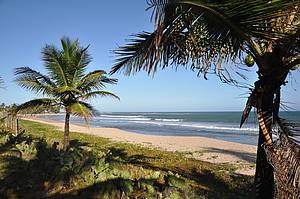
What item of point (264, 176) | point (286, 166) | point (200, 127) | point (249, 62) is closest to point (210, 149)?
point (249, 62)

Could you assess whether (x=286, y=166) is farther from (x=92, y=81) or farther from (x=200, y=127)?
(x=200, y=127)

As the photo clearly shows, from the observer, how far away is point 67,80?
9.89 metres

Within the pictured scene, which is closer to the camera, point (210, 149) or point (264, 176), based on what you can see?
point (264, 176)

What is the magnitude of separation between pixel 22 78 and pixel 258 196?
7787 mm

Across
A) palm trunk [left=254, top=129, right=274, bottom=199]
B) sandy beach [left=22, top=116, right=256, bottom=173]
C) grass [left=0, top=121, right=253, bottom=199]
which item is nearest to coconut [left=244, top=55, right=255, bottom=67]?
palm trunk [left=254, top=129, right=274, bottom=199]

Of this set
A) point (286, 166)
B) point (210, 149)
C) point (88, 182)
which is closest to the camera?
point (286, 166)

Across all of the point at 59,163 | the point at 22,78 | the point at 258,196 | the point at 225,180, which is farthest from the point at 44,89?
the point at 258,196

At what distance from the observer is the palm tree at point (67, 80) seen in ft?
31.3

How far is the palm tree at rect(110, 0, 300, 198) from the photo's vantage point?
2895 mm

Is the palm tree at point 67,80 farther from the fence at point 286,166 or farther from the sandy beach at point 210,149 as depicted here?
the fence at point 286,166

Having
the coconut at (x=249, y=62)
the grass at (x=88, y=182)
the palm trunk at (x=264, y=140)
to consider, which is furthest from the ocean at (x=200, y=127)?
the grass at (x=88, y=182)

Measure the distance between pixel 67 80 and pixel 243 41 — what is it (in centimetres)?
736

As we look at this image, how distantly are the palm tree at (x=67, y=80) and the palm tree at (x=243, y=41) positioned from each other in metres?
5.66

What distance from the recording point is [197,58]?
4.33 meters
